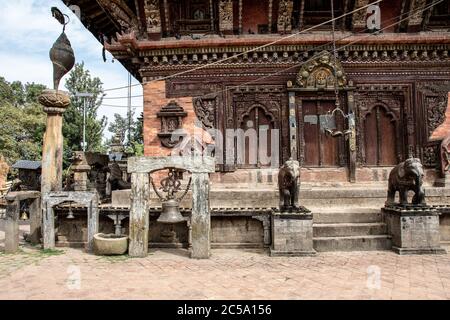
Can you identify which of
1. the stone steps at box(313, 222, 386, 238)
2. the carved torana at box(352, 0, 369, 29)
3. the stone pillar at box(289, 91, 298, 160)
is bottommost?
the stone steps at box(313, 222, 386, 238)

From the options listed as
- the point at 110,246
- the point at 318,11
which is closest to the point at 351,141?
the point at 318,11

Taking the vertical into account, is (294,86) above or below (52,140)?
above

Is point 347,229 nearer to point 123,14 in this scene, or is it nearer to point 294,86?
point 294,86

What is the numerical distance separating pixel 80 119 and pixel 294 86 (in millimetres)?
27168

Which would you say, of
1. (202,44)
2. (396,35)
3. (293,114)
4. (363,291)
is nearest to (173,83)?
(202,44)

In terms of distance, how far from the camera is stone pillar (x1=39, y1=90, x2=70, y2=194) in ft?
28.2

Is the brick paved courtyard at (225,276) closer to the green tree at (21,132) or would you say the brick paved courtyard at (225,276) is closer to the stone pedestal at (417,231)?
the stone pedestal at (417,231)

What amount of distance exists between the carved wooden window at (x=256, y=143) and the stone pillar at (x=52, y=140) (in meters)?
5.40

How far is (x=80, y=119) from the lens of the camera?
32531 mm

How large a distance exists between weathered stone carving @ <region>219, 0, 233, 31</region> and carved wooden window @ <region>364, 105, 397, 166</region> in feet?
18.2

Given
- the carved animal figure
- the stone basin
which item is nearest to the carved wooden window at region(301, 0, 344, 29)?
the carved animal figure

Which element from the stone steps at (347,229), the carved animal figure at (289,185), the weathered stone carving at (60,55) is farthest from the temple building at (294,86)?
the carved animal figure at (289,185)

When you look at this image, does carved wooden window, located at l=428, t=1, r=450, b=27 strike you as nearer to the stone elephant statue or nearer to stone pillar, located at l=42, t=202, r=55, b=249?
the stone elephant statue

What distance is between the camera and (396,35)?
10.6 m
